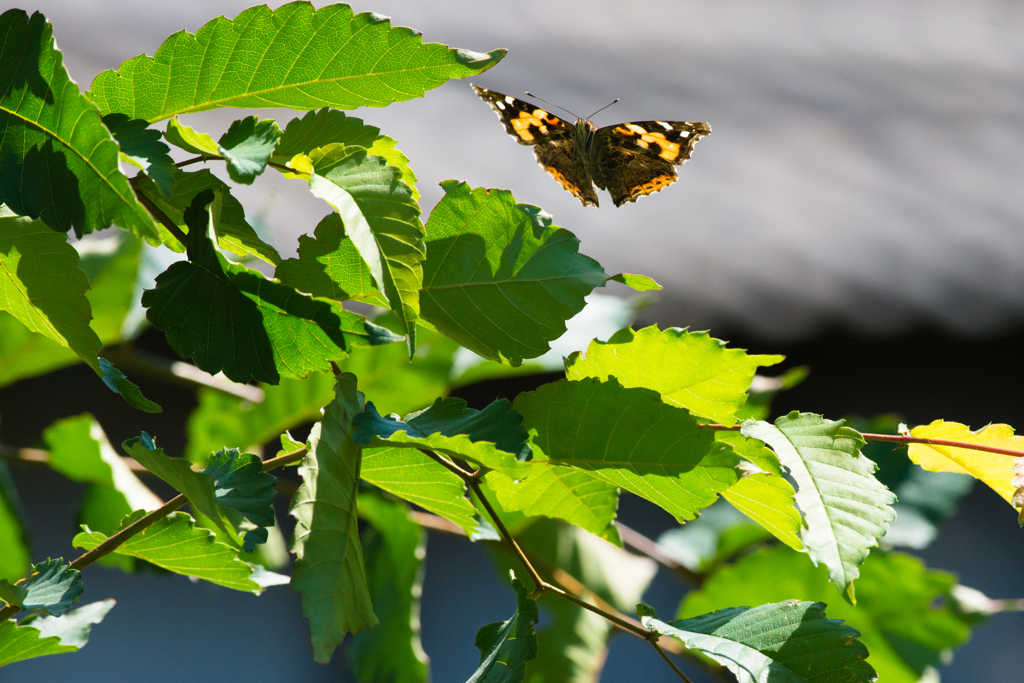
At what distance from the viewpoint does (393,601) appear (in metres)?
0.89

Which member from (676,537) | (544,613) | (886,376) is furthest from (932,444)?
(886,376)

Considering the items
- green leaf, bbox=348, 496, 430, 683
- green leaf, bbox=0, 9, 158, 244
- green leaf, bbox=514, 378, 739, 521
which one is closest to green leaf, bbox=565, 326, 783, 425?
green leaf, bbox=514, 378, 739, 521

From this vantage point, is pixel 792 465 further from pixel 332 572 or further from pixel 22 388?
pixel 22 388

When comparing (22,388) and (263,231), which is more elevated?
(263,231)

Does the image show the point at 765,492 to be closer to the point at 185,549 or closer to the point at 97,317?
the point at 185,549

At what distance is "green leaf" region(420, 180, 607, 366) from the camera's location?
36 centimetres

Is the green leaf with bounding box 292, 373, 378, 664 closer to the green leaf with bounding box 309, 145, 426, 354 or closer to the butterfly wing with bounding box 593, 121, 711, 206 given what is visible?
the green leaf with bounding box 309, 145, 426, 354

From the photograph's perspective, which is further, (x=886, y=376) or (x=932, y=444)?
(x=886, y=376)

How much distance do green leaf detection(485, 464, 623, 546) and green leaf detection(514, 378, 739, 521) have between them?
2cm

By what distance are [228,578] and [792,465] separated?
1.06ft

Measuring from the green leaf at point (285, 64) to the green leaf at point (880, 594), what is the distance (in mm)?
917

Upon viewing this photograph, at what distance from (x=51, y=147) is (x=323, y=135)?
0.35 ft

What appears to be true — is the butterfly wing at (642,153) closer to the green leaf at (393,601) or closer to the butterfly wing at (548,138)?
the butterfly wing at (548,138)

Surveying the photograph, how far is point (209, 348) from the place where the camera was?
0.32 meters
